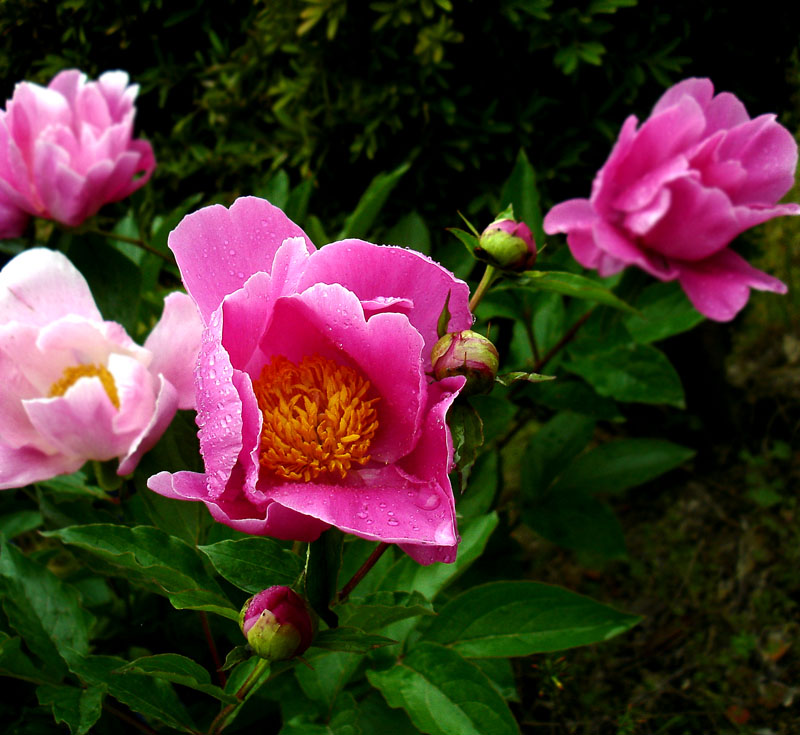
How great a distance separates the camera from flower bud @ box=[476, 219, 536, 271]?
646 millimetres

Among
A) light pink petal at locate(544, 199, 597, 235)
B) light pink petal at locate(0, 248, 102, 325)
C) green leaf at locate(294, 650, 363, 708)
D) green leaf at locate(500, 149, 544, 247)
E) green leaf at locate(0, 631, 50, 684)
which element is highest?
light pink petal at locate(0, 248, 102, 325)

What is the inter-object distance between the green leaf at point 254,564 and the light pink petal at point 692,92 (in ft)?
2.44

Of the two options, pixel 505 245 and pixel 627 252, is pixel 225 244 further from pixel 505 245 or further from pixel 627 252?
pixel 627 252

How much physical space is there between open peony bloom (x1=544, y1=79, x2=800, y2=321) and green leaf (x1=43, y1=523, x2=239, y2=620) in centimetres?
63

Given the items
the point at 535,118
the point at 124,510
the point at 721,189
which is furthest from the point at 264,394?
the point at 535,118

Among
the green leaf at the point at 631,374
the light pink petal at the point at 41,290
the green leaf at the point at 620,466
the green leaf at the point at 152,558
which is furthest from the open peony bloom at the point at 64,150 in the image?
the green leaf at the point at 620,466

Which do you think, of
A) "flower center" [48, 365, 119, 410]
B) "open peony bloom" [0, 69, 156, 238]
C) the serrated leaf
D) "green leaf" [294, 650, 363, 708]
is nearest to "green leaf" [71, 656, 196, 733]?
"green leaf" [294, 650, 363, 708]

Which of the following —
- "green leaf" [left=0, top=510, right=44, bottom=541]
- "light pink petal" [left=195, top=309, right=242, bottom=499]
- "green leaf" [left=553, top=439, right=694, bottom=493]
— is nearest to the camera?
"light pink petal" [left=195, top=309, right=242, bottom=499]

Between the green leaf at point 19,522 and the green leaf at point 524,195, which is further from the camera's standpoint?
the green leaf at point 524,195

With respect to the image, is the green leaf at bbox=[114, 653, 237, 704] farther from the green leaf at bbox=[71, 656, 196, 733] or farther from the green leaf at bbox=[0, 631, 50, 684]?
the green leaf at bbox=[0, 631, 50, 684]

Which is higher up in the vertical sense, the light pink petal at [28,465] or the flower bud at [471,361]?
the flower bud at [471,361]

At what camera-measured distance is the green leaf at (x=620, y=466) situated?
1.34 metres

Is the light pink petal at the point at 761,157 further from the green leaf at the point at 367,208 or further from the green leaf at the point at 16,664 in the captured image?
the green leaf at the point at 16,664

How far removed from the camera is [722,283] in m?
0.97
